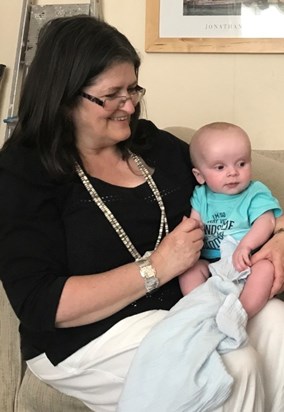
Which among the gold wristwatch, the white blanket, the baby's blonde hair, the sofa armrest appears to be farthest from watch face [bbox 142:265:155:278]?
the sofa armrest

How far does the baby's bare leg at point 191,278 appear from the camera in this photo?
4.75 feet

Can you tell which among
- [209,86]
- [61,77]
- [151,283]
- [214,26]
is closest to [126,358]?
[151,283]

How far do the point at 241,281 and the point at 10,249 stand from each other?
1.77ft

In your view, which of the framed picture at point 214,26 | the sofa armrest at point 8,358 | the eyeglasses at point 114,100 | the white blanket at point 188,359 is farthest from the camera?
the framed picture at point 214,26

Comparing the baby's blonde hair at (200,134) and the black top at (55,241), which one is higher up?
the baby's blonde hair at (200,134)

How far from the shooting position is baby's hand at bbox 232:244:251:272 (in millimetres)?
1361

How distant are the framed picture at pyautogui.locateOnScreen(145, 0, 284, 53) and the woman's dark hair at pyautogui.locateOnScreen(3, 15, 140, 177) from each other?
85cm

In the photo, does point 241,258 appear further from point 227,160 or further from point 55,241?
point 55,241

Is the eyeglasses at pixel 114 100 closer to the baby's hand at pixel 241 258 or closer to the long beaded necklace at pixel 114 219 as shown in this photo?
the long beaded necklace at pixel 114 219

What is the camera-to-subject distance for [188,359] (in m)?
1.13

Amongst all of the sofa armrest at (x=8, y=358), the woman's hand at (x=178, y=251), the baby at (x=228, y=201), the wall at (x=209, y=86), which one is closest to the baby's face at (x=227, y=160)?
the baby at (x=228, y=201)

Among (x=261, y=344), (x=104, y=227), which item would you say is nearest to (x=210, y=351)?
(x=261, y=344)

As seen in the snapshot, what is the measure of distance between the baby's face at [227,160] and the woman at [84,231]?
5.4 inches

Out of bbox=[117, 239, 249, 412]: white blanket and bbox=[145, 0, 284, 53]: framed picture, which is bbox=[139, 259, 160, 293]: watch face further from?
bbox=[145, 0, 284, 53]: framed picture
